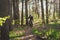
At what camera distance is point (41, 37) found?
10273mm

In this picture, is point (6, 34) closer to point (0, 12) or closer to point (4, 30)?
point (4, 30)

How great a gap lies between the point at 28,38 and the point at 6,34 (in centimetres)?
385

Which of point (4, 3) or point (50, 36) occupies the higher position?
point (4, 3)

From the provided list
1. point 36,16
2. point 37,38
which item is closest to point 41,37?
point 37,38

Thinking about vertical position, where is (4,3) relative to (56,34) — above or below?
above

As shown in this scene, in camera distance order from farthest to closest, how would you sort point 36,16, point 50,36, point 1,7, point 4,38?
1. point 36,16
2. point 50,36
3. point 4,38
4. point 1,7

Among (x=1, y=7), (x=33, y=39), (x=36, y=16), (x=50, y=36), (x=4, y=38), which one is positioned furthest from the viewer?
(x=36, y=16)

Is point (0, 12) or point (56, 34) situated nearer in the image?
point (0, 12)

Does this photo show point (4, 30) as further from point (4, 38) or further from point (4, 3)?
point (4, 3)

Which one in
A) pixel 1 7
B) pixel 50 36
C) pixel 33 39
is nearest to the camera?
pixel 1 7

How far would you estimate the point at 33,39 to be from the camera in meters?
10.3

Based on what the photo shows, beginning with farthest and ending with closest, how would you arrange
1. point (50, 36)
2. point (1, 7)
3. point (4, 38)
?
1. point (50, 36)
2. point (4, 38)
3. point (1, 7)

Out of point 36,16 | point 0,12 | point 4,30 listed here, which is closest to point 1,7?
point 0,12

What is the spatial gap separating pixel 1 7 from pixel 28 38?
4.48 meters
